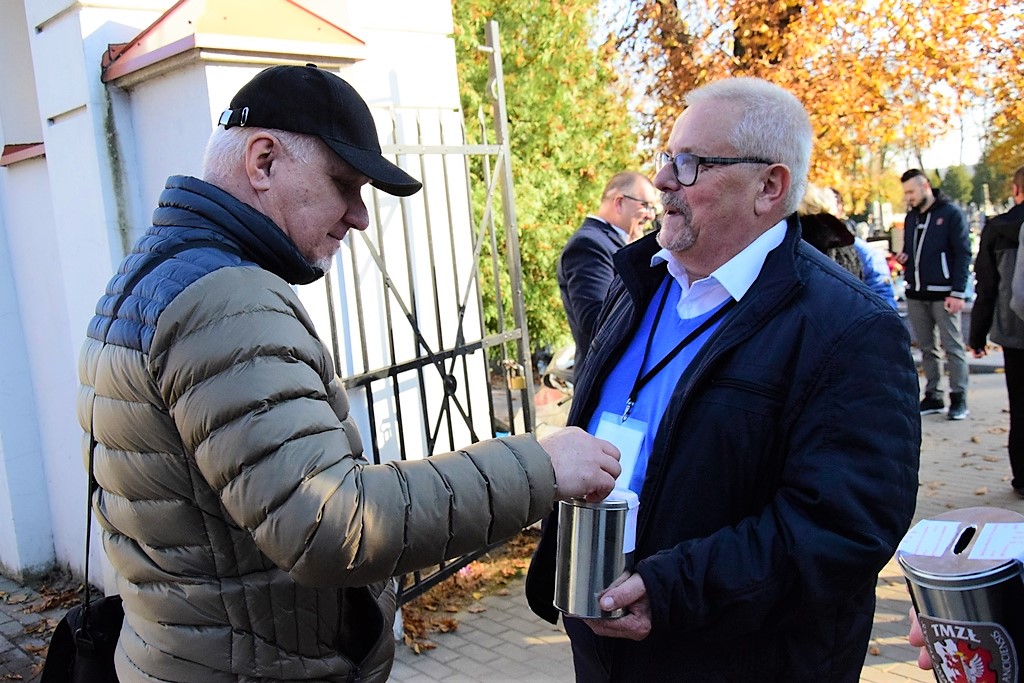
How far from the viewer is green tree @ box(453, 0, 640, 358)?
31.2 ft

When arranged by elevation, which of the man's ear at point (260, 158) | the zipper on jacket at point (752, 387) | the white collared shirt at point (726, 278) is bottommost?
the zipper on jacket at point (752, 387)

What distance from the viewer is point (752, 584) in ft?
5.95

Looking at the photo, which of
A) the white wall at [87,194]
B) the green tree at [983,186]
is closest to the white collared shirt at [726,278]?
the white wall at [87,194]

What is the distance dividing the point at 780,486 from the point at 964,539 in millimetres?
564

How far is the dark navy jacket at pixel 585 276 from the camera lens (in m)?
4.84

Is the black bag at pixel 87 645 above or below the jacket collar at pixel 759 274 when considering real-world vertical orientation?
below

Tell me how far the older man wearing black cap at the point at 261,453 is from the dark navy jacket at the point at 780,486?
0.88 feet

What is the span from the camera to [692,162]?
2.12 meters

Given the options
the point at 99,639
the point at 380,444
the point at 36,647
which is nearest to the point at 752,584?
the point at 99,639

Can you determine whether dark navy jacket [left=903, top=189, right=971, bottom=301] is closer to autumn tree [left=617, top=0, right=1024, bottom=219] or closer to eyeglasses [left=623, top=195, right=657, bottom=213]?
autumn tree [left=617, top=0, right=1024, bottom=219]

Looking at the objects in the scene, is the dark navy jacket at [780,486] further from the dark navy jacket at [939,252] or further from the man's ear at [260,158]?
the dark navy jacket at [939,252]

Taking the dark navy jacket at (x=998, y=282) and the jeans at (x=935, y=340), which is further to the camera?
the jeans at (x=935, y=340)

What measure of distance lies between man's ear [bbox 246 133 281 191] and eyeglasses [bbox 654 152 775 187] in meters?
0.95

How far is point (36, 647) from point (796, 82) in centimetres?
773
